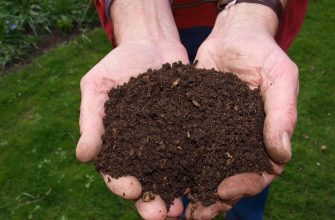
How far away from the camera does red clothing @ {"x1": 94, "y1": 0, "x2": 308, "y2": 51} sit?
2127 millimetres

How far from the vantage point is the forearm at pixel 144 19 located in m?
2.21

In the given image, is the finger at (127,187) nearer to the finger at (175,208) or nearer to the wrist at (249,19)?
the finger at (175,208)

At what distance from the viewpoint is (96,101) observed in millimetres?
1880

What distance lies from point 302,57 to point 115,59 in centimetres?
265

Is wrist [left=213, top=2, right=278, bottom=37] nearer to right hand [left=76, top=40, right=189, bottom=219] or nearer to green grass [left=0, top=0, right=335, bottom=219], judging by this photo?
right hand [left=76, top=40, right=189, bottom=219]

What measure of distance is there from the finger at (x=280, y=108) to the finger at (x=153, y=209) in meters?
0.47

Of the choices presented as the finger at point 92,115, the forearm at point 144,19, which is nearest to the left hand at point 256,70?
the forearm at point 144,19

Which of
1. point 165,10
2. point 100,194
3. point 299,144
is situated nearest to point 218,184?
point 165,10

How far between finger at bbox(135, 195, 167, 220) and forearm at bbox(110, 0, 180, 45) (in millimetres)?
899

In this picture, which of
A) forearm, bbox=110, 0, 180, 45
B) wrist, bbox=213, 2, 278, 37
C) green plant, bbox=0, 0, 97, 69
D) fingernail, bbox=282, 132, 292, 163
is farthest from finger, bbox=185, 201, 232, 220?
green plant, bbox=0, 0, 97, 69

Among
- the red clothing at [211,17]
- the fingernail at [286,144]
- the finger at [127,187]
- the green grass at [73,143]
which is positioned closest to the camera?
the fingernail at [286,144]

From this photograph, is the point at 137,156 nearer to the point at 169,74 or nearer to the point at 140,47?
the point at 169,74

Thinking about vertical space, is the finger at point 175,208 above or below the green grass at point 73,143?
above

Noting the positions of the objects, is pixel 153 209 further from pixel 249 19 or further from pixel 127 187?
pixel 249 19
